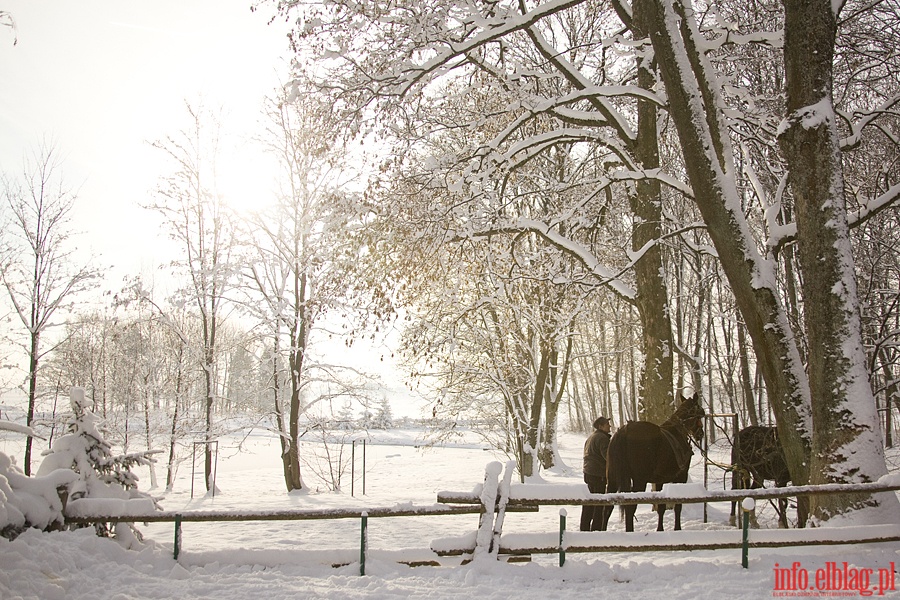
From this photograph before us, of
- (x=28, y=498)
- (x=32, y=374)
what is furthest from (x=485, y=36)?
(x=32, y=374)

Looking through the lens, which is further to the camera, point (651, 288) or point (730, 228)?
point (651, 288)

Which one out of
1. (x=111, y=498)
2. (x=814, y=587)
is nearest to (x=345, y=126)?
(x=111, y=498)

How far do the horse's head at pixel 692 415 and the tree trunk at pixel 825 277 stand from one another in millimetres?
3426

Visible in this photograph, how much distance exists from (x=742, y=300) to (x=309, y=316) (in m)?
12.6

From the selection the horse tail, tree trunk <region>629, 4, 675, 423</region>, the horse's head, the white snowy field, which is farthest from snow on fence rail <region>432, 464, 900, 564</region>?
tree trunk <region>629, 4, 675, 423</region>

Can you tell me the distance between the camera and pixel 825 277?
6562mm

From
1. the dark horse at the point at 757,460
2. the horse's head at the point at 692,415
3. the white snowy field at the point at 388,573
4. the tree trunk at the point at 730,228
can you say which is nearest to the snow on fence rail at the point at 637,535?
the white snowy field at the point at 388,573

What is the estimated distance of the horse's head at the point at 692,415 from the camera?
10094 mm

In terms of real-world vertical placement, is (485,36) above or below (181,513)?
above

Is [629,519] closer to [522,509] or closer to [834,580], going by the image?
[522,509]

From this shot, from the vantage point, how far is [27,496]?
580 centimetres

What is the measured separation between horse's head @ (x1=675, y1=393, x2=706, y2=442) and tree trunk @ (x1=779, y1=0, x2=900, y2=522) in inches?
Answer: 135

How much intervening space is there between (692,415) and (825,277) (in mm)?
4270

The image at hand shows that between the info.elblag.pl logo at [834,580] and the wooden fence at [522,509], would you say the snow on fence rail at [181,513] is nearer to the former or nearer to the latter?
the wooden fence at [522,509]
